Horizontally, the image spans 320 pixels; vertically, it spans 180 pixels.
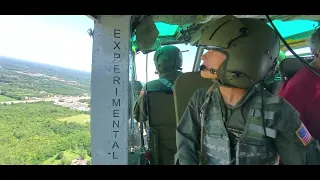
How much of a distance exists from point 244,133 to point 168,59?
2.11 m

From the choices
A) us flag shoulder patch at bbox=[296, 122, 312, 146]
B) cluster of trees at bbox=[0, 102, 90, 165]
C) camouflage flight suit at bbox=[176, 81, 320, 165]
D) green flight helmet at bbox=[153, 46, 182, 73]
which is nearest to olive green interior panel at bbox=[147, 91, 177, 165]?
green flight helmet at bbox=[153, 46, 182, 73]

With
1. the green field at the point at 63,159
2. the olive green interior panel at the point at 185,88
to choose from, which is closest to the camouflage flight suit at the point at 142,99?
the olive green interior panel at the point at 185,88

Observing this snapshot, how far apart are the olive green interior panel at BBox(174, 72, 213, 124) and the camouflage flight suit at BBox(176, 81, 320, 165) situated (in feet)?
1.43

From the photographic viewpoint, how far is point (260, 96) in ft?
4.88

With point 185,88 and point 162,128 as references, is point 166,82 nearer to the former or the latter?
point 162,128

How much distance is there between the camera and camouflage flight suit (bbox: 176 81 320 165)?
138cm

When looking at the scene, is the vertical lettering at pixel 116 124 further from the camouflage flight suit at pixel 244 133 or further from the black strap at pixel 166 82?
the black strap at pixel 166 82

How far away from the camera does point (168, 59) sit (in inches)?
135

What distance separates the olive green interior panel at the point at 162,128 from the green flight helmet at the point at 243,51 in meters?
A: 1.65

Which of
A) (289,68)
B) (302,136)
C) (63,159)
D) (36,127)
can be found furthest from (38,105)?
(302,136)

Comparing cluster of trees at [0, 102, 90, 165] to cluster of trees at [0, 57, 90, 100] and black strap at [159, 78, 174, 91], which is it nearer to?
cluster of trees at [0, 57, 90, 100]

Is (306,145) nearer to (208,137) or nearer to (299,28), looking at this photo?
(208,137)

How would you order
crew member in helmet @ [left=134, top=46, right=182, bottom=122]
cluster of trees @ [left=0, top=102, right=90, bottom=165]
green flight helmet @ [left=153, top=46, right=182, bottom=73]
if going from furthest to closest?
cluster of trees @ [left=0, top=102, right=90, bottom=165], green flight helmet @ [left=153, top=46, right=182, bottom=73], crew member in helmet @ [left=134, top=46, right=182, bottom=122]

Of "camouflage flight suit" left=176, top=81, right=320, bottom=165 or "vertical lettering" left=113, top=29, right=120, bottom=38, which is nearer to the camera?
"camouflage flight suit" left=176, top=81, right=320, bottom=165
